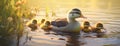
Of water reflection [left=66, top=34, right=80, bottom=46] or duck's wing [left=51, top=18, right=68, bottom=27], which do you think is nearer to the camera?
water reflection [left=66, top=34, right=80, bottom=46]

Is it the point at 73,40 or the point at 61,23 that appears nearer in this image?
the point at 73,40

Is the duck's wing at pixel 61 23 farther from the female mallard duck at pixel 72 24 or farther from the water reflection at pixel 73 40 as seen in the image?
the water reflection at pixel 73 40

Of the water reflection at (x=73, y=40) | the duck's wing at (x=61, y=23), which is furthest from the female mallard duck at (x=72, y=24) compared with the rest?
the water reflection at (x=73, y=40)

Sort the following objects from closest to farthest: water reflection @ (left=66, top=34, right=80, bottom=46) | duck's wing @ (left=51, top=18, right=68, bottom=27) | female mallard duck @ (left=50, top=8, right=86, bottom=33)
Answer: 1. water reflection @ (left=66, top=34, right=80, bottom=46)
2. female mallard duck @ (left=50, top=8, right=86, bottom=33)
3. duck's wing @ (left=51, top=18, right=68, bottom=27)

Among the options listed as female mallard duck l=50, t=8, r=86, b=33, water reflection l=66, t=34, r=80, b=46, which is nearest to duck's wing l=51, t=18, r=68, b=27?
female mallard duck l=50, t=8, r=86, b=33

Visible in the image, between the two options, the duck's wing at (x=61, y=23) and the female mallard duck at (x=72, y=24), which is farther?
the duck's wing at (x=61, y=23)

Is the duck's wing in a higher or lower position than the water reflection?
higher

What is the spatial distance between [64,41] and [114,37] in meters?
1.61

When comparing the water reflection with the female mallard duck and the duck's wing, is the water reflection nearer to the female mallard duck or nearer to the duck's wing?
the female mallard duck

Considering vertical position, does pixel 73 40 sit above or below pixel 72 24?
below

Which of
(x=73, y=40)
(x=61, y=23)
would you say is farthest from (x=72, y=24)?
(x=73, y=40)

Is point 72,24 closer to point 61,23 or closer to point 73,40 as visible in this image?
point 61,23

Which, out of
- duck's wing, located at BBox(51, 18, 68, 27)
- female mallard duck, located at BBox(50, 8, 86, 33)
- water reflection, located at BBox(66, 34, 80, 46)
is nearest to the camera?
water reflection, located at BBox(66, 34, 80, 46)

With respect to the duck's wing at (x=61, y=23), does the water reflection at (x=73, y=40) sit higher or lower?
lower
